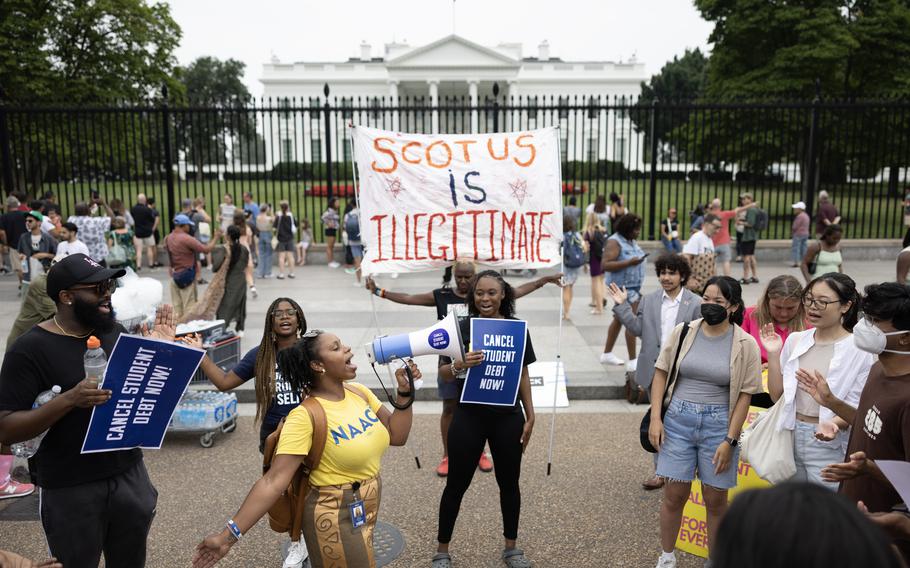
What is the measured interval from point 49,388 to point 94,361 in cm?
20

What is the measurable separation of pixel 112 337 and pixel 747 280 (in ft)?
40.5

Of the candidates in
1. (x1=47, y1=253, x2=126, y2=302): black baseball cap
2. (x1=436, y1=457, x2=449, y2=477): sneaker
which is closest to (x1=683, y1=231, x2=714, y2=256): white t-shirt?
(x1=436, y1=457, x2=449, y2=477): sneaker

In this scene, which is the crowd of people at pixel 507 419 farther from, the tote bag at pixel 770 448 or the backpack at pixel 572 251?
the backpack at pixel 572 251

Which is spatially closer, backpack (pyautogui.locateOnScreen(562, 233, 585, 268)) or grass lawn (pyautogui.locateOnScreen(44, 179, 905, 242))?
backpack (pyautogui.locateOnScreen(562, 233, 585, 268))

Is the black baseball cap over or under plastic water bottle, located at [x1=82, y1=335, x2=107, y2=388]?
over

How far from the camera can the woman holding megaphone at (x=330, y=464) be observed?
2.73 m

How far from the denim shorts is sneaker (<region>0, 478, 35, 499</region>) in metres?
4.26

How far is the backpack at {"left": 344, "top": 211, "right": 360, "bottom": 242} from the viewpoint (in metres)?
13.3

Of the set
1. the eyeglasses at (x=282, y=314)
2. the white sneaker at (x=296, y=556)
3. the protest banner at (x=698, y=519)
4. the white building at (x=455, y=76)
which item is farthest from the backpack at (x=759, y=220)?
the white building at (x=455, y=76)

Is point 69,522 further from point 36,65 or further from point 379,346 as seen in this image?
point 36,65

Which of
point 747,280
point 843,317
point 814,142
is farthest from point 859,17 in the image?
point 843,317

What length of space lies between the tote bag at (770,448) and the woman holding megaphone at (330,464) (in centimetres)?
192

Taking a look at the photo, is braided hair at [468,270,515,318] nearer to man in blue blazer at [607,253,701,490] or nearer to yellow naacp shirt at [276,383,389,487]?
man in blue blazer at [607,253,701,490]

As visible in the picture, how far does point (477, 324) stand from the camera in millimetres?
3949
